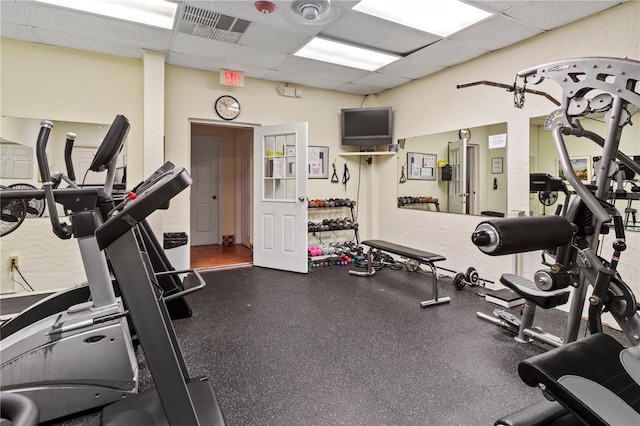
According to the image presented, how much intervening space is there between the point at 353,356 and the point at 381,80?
4049 millimetres

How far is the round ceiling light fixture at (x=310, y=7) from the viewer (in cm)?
288

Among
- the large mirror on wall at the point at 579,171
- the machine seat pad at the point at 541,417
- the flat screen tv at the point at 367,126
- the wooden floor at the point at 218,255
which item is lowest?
the wooden floor at the point at 218,255

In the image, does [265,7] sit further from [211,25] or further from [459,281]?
[459,281]

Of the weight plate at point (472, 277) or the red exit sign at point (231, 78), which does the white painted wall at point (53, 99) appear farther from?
the weight plate at point (472, 277)

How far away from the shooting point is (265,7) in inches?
116

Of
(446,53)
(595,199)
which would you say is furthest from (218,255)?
(595,199)

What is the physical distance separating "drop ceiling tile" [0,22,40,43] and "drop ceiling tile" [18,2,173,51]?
18cm

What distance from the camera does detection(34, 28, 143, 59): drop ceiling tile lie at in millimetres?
3484

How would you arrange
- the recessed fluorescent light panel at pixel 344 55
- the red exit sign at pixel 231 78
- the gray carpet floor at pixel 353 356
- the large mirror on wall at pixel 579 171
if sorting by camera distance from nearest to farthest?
the gray carpet floor at pixel 353 356 → the large mirror on wall at pixel 579 171 → the recessed fluorescent light panel at pixel 344 55 → the red exit sign at pixel 231 78

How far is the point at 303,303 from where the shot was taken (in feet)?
11.5

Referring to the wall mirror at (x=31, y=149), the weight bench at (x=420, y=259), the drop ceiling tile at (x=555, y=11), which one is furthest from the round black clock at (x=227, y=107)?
the drop ceiling tile at (x=555, y=11)

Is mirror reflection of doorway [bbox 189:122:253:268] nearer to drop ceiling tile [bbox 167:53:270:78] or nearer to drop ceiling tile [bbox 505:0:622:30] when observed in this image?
drop ceiling tile [bbox 167:53:270:78]

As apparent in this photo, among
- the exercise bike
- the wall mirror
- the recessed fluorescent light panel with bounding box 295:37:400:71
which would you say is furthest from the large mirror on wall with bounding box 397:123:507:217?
the wall mirror

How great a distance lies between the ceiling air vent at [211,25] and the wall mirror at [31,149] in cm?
174
